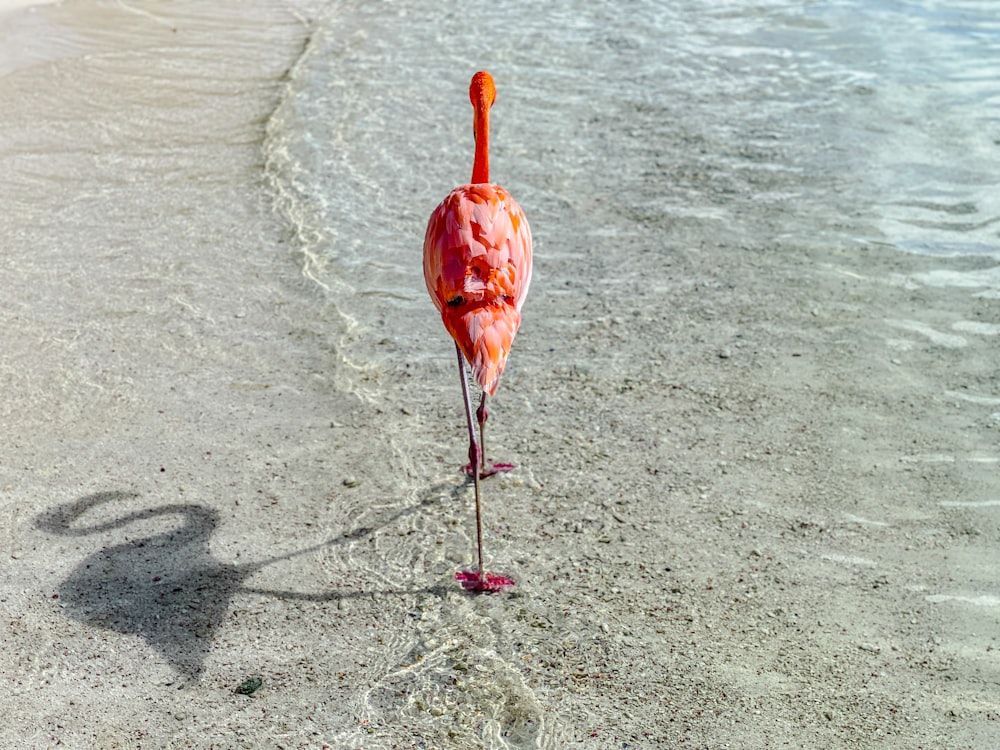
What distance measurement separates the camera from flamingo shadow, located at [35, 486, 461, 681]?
4.00m

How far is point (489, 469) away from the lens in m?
4.99

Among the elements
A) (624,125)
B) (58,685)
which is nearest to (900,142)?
(624,125)

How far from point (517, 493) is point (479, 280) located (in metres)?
1.15

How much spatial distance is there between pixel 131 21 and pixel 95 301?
19.1ft

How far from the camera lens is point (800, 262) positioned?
6832 mm

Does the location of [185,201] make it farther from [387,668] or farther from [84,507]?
[387,668]

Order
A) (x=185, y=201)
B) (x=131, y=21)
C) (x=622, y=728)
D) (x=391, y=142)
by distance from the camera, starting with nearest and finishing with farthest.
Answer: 1. (x=622, y=728)
2. (x=185, y=201)
3. (x=391, y=142)
4. (x=131, y=21)

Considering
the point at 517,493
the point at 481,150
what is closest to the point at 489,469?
the point at 517,493

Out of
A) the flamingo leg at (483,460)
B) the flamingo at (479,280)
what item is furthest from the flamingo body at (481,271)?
the flamingo leg at (483,460)

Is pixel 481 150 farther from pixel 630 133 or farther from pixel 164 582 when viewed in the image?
pixel 630 133

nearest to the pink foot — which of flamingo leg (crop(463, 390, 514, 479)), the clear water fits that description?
flamingo leg (crop(463, 390, 514, 479))

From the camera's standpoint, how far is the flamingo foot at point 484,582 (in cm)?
427

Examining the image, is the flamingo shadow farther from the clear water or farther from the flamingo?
the clear water

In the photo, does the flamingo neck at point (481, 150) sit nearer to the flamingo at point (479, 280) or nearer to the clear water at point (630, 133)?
the flamingo at point (479, 280)
